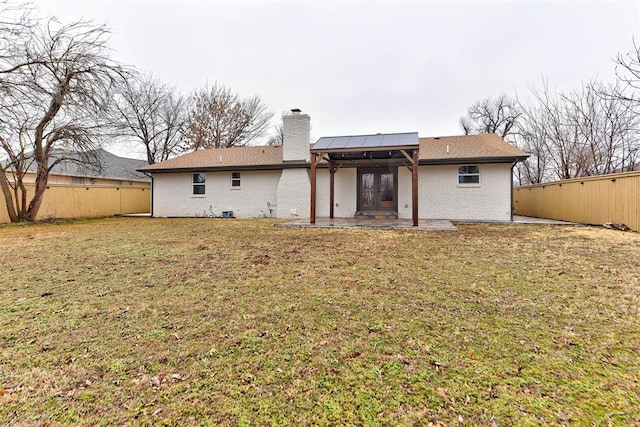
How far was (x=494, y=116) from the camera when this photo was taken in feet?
89.8

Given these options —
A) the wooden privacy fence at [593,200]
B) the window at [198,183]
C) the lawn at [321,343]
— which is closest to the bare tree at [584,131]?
the wooden privacy fence at [593,200]

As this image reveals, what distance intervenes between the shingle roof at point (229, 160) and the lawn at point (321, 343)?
10.1 metres

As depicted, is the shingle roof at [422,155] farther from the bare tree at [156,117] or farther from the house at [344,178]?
the bare tree at [156,117]

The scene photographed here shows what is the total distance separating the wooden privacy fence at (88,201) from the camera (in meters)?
14.3

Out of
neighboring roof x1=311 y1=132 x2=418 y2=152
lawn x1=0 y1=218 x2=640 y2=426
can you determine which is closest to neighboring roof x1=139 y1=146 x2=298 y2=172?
neighboring roof x1=311 y1=132 x2=418 y2=152

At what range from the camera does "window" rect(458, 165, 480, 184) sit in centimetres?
1241

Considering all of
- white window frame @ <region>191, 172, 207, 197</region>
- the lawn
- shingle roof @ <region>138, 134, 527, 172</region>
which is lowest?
the lawn

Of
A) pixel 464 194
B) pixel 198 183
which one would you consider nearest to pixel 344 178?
pixel 464 194

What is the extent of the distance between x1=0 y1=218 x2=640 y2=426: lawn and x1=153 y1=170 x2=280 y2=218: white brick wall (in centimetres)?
982

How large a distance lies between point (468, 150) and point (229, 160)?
1124cm

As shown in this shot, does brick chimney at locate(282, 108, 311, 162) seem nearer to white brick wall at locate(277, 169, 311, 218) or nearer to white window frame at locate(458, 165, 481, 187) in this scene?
white brick wall at locate(277, 169, 311, 218)

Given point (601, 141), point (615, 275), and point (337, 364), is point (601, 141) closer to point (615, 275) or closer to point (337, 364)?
point (615, 275)

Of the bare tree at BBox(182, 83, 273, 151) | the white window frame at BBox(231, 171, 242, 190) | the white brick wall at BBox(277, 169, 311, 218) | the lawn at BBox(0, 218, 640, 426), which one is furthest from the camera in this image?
the bare tree at BBox(182, 83, 273, 151)

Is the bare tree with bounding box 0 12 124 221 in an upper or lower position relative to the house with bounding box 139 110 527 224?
upper
